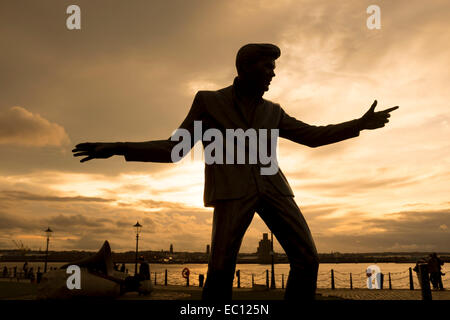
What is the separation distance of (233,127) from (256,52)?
746 millimetres

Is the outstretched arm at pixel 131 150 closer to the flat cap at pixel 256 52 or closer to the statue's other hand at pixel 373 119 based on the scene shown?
the flat cap at pixel 256 52

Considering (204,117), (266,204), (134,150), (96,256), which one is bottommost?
(96,256)

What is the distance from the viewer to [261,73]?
A: 383 centimetres

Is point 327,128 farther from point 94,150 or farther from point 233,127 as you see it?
point 94,150

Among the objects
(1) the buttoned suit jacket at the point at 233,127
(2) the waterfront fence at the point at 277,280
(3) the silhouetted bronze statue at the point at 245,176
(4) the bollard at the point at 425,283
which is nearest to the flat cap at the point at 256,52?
(3) the silhouetted bronze statue at the point at 245,176

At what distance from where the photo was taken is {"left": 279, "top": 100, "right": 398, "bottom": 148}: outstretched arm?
13.4 ft

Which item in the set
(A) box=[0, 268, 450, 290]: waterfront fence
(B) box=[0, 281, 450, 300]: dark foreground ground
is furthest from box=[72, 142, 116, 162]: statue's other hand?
(A) box=[0, 268, 450, 290]: waterfront fence

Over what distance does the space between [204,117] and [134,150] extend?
2.67 ft

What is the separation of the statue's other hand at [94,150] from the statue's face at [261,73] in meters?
1.44

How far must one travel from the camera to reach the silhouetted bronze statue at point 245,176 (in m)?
3.43

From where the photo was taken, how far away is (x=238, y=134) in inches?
150

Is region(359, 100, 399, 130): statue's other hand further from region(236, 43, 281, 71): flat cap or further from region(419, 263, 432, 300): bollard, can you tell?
region(419, 263, 432, 300): bollard
